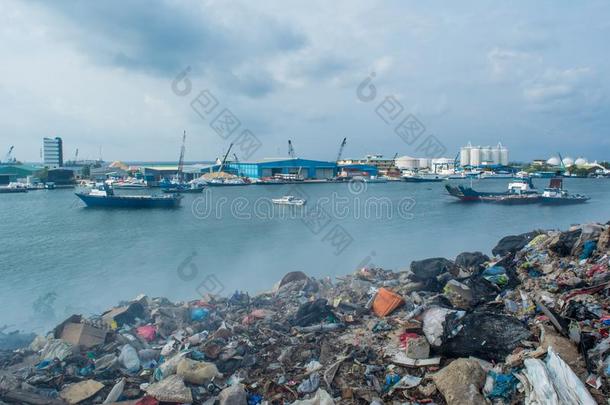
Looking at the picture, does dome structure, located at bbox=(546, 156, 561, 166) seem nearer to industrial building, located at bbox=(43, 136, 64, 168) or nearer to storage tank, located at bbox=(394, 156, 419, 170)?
storage tank, located at bbox=(394, 156, 419, 170)

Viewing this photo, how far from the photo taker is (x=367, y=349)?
4977 millimetres

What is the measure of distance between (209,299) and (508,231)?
22198 millimetres

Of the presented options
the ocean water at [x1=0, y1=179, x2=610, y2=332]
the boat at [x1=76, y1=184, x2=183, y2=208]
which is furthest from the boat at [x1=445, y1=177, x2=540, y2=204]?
the boat at [x1=76, y1=184, x2=183, y2=208]

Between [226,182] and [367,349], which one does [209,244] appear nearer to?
[367,349]

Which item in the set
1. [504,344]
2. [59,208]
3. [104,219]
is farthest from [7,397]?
[59,208]

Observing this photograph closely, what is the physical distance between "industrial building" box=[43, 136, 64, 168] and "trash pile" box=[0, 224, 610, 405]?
115745mm

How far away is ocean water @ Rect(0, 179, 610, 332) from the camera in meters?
13.9

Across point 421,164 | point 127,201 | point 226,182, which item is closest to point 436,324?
point 127,201

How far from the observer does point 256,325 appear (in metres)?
6.07

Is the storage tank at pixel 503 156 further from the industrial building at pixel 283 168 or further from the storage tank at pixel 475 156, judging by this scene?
the industrial building at pixel 283 168

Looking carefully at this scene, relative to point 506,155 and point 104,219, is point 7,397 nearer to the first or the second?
point 104,219

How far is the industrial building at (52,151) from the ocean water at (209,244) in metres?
74.4

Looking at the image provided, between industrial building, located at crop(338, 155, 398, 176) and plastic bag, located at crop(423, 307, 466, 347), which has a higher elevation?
industrial building, located at crop(338, 155, 398, 176)

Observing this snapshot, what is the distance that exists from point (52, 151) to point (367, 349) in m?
120
